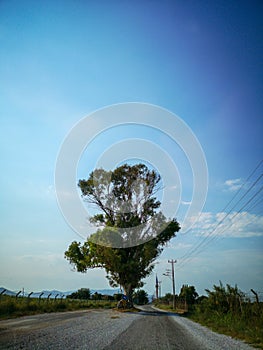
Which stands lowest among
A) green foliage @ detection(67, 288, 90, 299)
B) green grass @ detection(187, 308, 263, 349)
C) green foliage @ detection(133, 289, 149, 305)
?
green grass @ detection(187, 308, 263, 349)

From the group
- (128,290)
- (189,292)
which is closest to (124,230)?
(128,290)

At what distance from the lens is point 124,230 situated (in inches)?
1167

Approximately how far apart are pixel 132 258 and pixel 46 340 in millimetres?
21123

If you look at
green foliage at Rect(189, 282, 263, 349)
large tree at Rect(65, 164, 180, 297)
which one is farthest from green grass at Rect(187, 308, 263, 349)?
large tree at Rect(65, 164, 180, 297)

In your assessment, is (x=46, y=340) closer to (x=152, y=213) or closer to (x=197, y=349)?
(x=197, y=349)

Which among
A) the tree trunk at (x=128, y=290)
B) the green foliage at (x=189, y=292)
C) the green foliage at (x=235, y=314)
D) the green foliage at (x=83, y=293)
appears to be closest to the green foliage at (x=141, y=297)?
the green foliage at (x=189, y=292)

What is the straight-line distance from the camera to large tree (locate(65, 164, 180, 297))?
29.0 meters

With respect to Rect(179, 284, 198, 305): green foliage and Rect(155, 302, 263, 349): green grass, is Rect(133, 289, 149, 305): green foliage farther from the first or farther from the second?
Rect(155, 302, 263, 349): green grass

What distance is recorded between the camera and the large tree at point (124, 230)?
2898 cm

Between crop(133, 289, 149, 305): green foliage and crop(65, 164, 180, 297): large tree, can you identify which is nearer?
crop(65, 164, 180, 297): large tree

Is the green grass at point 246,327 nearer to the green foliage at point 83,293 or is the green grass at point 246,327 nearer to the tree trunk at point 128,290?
the tree trunk at point 128,290

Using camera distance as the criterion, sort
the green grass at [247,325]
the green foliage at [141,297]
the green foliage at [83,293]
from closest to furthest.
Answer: the green grass at [247,325]
the green foliage at [83,293]
the green foliage at [141,297]

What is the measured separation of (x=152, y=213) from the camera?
31.6 meters

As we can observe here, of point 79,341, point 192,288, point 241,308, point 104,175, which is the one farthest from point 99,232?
point 192,288
